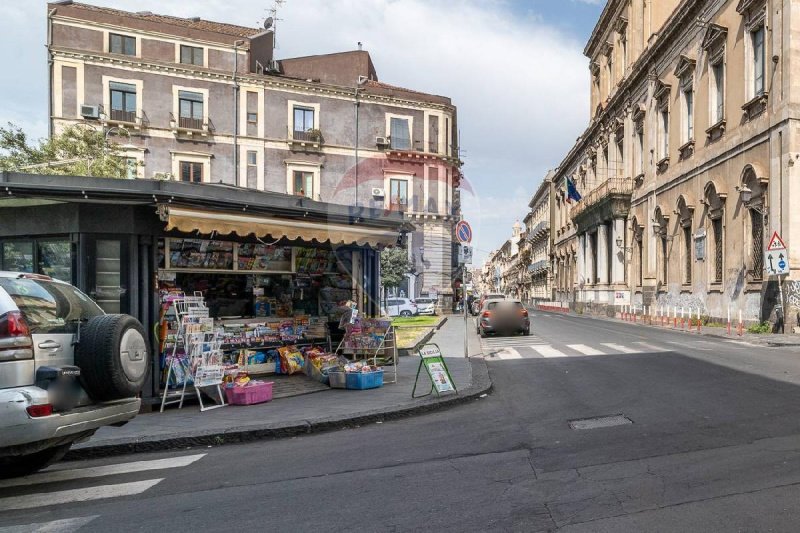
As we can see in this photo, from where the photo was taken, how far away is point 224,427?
703cm

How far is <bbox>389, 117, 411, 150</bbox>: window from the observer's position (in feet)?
143

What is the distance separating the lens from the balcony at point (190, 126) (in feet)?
127

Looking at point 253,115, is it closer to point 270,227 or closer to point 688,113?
point 688,113

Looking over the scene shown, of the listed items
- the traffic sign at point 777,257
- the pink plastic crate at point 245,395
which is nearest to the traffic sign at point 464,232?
the pink plastic crate at point 245,395

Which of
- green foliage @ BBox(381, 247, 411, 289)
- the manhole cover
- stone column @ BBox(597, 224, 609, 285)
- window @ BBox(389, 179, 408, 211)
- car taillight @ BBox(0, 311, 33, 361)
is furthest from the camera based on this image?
window @ BBox(389, 179, 408, 211)

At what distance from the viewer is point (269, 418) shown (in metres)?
7.57

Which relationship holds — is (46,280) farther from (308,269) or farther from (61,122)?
(61,122)

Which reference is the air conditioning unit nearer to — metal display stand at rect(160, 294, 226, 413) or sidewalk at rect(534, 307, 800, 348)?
metal display stand at rect(160, 294, 226, 413)

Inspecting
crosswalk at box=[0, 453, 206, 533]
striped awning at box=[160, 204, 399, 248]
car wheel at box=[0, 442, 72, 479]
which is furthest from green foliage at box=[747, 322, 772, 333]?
car wheel at box=[0, 442, 72, 479]

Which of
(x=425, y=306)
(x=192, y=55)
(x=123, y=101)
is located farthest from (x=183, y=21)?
(x=425, y=306)

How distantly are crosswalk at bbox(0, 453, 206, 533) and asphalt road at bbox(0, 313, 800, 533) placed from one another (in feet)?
0.06

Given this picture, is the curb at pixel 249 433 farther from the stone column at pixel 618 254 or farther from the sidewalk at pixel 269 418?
the stone column at pixel 618 254

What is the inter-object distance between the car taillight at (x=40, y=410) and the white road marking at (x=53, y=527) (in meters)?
0.79

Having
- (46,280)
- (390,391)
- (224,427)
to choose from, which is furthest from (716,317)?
(46,280)
